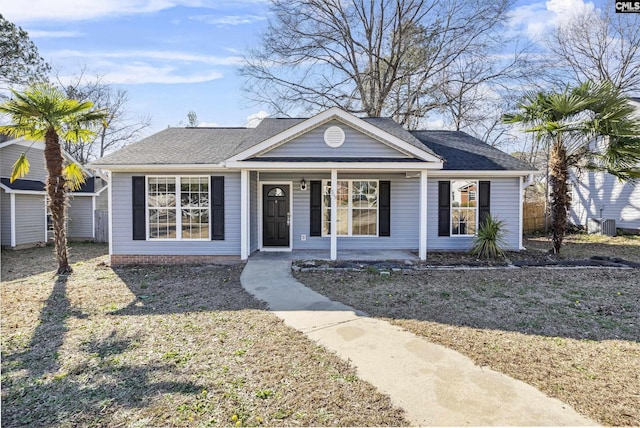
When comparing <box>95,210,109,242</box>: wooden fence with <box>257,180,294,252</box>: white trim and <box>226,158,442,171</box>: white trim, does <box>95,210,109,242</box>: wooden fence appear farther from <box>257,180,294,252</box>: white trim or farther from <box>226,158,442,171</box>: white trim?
<box>226,158,442,171</box>: white trim

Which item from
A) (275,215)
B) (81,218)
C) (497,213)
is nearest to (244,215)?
(275,215)

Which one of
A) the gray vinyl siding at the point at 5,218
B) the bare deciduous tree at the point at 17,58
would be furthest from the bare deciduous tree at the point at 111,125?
the gray vinyl siding at the point at 5,218

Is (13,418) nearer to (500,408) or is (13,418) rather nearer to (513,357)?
(500,408)

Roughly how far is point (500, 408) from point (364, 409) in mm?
1205

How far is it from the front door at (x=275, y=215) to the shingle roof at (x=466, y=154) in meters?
5.07

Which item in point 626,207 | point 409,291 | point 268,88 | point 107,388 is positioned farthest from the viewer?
point 268,88

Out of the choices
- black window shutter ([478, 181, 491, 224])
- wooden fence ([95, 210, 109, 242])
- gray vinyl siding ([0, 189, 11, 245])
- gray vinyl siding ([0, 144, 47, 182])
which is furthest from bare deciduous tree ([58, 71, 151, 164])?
black window shutter ([478, 181, 491, 224])

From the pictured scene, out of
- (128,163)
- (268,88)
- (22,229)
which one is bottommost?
(22,229)

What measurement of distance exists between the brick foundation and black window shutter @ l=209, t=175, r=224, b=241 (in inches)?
27.4

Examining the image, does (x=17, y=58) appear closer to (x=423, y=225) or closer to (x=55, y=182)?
(x=55, y=182)

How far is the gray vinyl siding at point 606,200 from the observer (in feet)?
49.4

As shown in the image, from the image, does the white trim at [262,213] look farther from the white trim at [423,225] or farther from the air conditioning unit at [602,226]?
the air conditioning unit at [602,226]

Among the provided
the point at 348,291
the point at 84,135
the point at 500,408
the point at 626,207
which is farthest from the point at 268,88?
the point at 500,408

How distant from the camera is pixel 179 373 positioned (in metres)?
3.71
